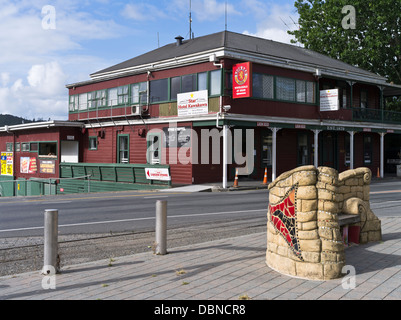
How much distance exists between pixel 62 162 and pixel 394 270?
26500mm

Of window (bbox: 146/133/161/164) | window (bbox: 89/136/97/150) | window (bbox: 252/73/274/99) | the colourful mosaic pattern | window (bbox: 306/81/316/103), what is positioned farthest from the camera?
window (bbox: 89/136/97/150)

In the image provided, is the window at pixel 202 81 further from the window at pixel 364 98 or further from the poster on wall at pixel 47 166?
the window at pixel 364 98

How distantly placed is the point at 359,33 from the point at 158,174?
32074mm

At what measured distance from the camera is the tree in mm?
41062

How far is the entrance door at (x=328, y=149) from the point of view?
30000mm

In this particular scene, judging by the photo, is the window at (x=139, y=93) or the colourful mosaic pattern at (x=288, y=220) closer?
the colourful mosaic pattern at (x=288, y=220)

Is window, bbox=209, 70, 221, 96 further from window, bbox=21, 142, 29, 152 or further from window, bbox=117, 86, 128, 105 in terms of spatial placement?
window, bbox=21, 142, 29, 152

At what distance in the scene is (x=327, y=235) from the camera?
5535 mm

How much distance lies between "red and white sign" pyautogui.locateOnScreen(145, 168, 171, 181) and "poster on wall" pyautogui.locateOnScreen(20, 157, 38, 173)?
43.4ft

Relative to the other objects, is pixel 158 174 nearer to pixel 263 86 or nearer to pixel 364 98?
pixel 263 86

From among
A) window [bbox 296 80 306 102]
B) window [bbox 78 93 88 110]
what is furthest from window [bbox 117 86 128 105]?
window [bbox 296 80 306 102]

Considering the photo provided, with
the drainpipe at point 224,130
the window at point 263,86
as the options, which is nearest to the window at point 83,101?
the drainpipe at point 224,130

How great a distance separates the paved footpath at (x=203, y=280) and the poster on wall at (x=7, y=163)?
31.2 metres

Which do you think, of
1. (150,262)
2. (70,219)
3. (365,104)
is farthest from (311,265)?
(365,104)
